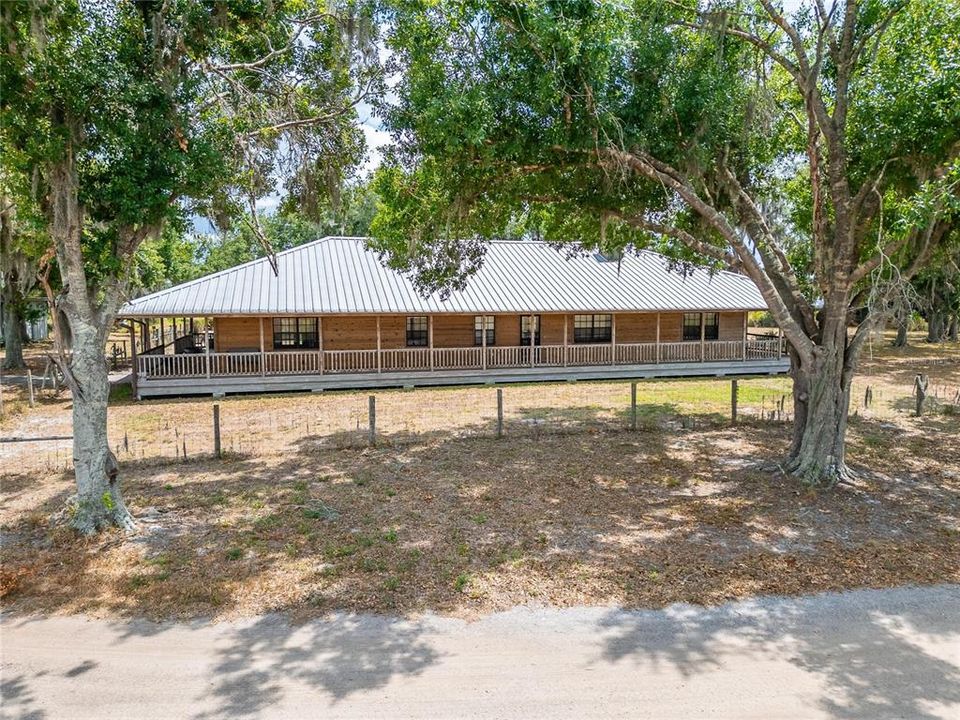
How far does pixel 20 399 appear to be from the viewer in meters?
17.4

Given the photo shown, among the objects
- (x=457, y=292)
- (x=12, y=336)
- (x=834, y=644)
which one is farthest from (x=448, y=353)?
(x=12, y=336)

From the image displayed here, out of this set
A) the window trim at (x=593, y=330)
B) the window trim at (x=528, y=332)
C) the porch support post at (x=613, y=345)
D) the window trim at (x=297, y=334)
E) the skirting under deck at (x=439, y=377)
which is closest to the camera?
the skirting under deck at (x=439, y=377)

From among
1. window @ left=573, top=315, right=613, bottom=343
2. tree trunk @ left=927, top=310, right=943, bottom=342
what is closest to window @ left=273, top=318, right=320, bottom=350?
window @ left=573, top=315, right=613, bottom=343

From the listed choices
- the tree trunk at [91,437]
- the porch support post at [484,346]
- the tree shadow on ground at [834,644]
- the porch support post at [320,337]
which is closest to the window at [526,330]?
the porch support post at [484,346]

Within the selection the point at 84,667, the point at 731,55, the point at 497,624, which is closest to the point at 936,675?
the point at 497,624

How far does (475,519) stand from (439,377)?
1300cm

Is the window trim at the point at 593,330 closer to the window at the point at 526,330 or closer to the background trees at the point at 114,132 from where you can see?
the window at the point at 526,330

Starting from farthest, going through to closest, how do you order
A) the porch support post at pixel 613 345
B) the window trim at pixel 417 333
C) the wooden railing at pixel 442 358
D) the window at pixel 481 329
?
the porch support post at pixel 613 345 → the window at pixel 481 329 → the window trim at pixel 417 333 → the wooden railing at pixel 442 358

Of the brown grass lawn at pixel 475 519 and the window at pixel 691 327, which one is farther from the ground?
the window at pixel 691 327

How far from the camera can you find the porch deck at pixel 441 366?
18.7 meters

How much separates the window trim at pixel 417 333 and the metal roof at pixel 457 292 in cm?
143

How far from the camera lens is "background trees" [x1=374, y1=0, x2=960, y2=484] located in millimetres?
7863

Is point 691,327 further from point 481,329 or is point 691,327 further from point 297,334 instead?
point 297,334

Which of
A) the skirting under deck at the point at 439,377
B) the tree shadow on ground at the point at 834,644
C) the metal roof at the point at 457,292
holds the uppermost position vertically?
the metal roof at the point at 457,292
